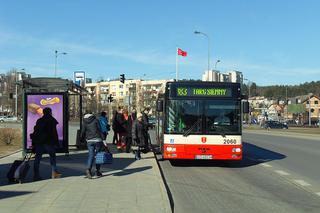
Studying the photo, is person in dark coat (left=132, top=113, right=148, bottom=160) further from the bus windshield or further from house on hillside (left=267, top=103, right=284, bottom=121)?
house on hillside (left=267, top=103, right=284, bottom=121)

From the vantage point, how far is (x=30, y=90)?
1858 cm

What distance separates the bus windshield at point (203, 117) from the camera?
620 inches

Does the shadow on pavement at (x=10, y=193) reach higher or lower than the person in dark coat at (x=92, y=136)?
lower

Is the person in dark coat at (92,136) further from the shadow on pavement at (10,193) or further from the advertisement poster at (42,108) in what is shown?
the advertisement poster at (42,108)

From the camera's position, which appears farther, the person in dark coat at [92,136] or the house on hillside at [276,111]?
the house on hillside at [276,111]

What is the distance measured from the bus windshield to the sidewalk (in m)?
2.41

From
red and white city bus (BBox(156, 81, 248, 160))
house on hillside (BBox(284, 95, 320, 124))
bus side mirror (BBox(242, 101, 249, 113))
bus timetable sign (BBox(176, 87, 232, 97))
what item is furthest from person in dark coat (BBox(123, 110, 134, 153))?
house on hillside (BBox(284, 95, 320, 124))

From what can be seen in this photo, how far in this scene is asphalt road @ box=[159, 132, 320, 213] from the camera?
909cm

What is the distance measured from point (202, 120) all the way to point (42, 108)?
5770mm

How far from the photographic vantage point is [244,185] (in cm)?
1187

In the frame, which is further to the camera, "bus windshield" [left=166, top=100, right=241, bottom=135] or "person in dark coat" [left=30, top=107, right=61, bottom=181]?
"bus windshield" [left=166, top=100, right=241, bottom=135]

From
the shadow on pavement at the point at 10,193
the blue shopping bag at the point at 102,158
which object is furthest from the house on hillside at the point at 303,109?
the shadow on pavement at the point at 10,193

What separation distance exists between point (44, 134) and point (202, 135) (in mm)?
5955

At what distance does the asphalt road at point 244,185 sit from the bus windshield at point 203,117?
1.29 m
